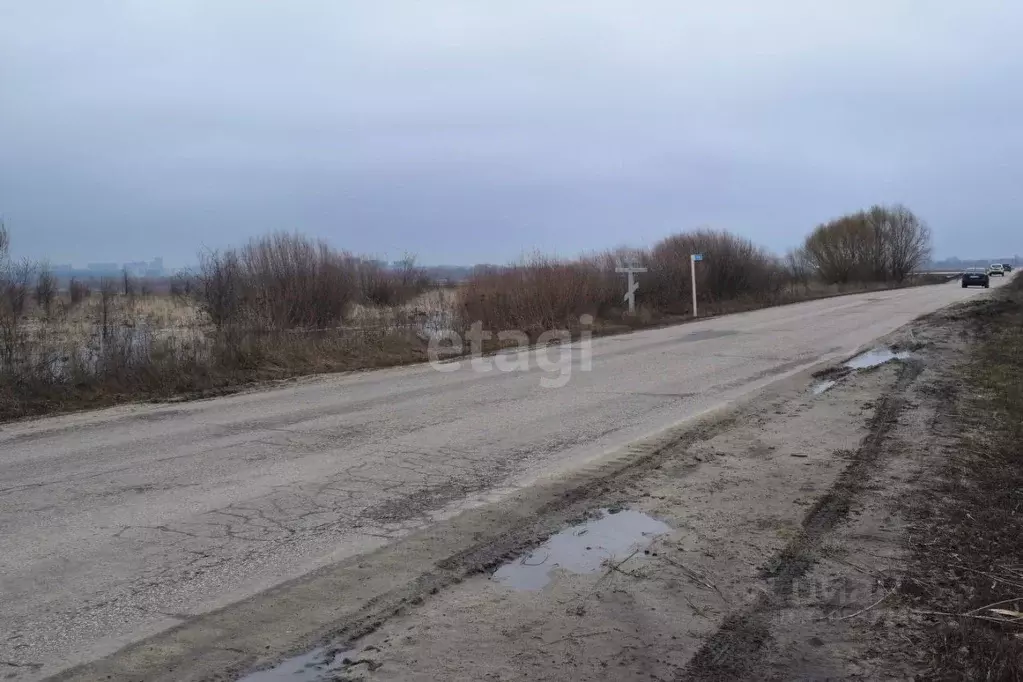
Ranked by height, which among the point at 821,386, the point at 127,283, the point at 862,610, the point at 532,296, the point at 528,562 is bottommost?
the point at 862,610

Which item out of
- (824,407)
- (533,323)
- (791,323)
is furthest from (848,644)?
(791,323)

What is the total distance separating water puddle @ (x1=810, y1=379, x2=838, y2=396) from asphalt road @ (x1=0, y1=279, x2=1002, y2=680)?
0.84 m

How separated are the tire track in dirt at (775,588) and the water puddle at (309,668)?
1.57 meters

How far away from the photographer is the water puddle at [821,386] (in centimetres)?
1155

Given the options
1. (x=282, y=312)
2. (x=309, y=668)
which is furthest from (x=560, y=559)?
(x=282, y=312)

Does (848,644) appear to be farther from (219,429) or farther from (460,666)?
(219,429)

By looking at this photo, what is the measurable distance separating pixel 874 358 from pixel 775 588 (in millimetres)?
12188

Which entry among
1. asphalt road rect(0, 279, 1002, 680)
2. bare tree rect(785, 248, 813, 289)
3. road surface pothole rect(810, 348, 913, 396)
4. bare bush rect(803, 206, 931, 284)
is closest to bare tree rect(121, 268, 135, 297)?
asphalt road rect(0, 279, 1002, 680)

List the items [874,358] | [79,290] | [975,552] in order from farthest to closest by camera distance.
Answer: [79,290], [874,358], [975,552]

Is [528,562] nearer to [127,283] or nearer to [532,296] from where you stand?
[532,296]

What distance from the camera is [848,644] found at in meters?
3.85

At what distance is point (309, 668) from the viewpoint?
3648mm

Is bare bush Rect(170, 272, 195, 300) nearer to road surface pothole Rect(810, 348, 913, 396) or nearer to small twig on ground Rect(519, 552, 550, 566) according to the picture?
road surface pothole Rect(810, 348, 913, 396)

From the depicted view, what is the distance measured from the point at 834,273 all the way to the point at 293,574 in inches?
2936
